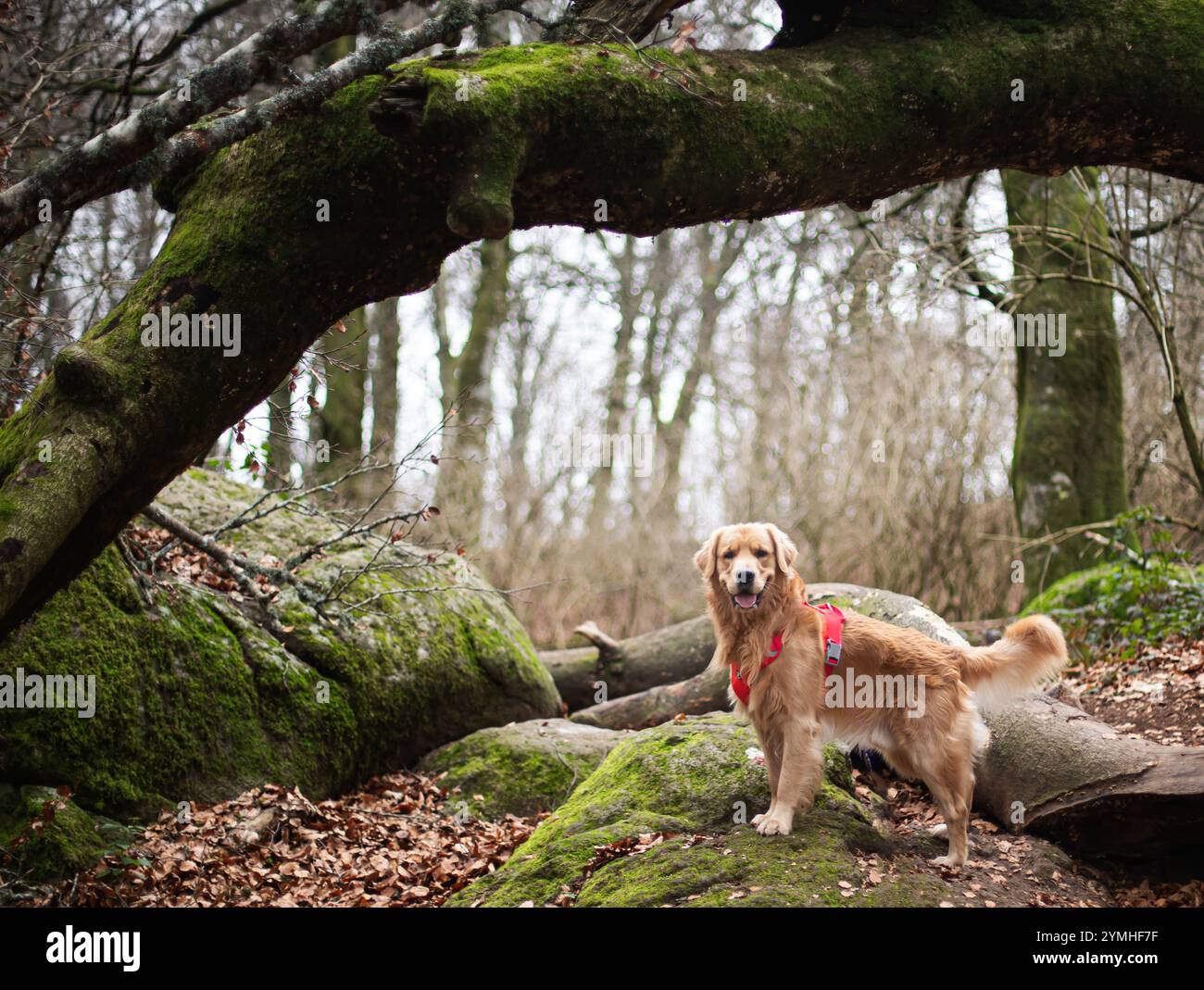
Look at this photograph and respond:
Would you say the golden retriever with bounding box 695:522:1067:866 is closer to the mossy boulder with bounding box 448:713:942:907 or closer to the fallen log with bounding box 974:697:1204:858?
the mossy boulder with bounding box 448:713:942:907

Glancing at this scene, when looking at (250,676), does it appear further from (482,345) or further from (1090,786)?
(482,345)

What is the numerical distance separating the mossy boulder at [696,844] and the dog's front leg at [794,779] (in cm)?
8

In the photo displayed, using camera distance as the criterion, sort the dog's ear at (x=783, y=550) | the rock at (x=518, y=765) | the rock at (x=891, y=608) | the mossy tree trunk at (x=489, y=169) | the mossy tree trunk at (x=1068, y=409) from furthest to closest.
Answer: the mossy tree trunk at (x=1068, y=409), the rock at (x=891, y=608), the rock at (x=518, y=765), the dog's ear at (x=783, y=550), the mossy tree trunk at (x=489, y=169)

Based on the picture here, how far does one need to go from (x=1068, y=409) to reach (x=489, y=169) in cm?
985

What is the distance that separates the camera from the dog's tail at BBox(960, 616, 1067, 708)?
576 cm

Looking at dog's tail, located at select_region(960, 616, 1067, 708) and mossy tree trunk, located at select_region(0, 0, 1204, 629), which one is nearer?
mossy tree trunk, located at select_region(0, 0, 1204, 629)

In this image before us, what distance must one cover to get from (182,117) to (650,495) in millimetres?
12457

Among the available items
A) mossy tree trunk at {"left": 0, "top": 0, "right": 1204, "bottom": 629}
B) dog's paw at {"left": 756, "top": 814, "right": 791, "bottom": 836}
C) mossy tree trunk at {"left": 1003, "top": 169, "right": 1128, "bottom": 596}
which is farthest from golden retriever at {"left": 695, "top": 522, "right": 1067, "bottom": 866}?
mossy tree trunk at {"left": 1003, "top": 169, "right": 1128, "bottom": 596}

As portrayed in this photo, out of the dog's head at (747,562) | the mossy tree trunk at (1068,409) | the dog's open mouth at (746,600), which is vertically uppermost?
the mossy tree trunk at (1068,409)

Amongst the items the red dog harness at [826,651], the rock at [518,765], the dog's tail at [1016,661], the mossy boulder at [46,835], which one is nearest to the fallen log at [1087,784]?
the dog's tail at [1016,661]

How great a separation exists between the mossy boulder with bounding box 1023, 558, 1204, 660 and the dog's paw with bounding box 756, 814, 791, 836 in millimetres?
5137

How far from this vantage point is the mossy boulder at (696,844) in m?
4.71

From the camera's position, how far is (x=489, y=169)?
4133 millimetres

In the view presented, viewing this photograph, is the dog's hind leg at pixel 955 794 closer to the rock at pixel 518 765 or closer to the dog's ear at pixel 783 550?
the dog's ear at pixel 783 550
